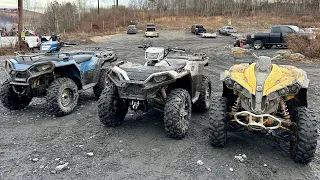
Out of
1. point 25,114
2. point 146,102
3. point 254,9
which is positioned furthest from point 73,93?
point 254,9

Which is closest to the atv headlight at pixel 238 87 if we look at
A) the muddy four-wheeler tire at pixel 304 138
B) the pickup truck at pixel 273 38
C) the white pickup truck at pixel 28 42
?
the muddy four-wheeler tire at pixel 304 138

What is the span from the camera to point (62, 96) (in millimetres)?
7145

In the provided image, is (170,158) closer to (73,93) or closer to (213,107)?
(213,107)

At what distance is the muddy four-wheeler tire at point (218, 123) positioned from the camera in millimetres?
4938

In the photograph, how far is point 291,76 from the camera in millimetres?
4871

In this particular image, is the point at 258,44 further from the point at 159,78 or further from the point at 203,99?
the point at 159,78

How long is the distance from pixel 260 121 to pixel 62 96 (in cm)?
440

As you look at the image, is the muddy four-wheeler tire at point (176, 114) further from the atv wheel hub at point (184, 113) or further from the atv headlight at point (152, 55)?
the atv headlight at point (152, 55)

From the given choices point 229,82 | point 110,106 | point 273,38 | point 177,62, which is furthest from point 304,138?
point 273,38

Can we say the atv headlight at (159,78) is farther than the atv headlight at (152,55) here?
No

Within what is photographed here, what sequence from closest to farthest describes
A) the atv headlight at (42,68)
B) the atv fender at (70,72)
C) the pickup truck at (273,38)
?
the atv headlight at (42,68), the atv fender at (70,72), the pickup truck at (273,38)

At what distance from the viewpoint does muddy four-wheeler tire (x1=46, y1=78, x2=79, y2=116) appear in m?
6.82

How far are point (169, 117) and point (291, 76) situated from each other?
1.98 m

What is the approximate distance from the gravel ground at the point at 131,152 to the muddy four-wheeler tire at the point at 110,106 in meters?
0.21
